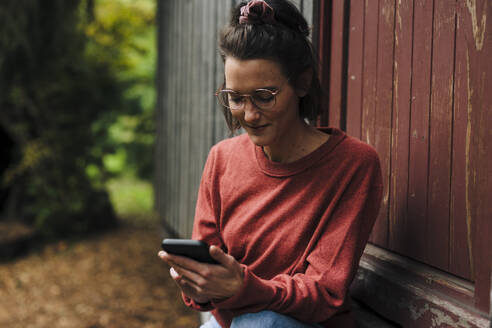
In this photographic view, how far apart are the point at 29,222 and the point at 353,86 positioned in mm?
6398

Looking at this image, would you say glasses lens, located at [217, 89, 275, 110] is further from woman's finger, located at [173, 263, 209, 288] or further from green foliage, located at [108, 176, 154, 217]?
green foliage, located at [108, 176, 154, 217]

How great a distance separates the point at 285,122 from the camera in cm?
177

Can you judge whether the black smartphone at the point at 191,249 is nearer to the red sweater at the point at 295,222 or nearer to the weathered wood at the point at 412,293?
the red sweater at the point at 295,222

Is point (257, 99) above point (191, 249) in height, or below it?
above

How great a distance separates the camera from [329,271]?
5.27 ft

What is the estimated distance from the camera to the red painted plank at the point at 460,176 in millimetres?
1602

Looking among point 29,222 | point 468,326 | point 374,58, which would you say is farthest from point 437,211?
point 29,222

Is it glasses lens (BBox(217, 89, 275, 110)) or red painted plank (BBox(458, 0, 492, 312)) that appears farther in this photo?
glasses lens (BBox(217, 89, 275, 110))

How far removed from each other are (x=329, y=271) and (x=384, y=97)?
81 cm

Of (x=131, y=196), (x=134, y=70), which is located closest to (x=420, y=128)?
(x=134, y=70)

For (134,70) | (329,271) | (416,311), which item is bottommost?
(416,311)

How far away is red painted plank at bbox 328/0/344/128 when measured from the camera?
2367 mm

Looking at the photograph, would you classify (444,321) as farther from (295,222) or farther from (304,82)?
(304,82)

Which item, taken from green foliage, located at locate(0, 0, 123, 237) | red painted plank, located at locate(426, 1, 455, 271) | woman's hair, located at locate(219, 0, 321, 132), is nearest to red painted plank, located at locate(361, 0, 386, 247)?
red painted plank, located at locate(426, 1, 455, 271)
